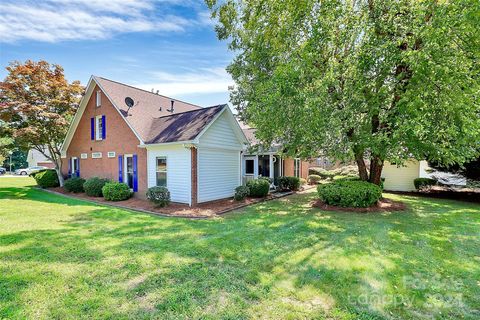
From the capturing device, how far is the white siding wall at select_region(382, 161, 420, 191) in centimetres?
1859

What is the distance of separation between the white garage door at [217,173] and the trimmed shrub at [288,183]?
4.27m

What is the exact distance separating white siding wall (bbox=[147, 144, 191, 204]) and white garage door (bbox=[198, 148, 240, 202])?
0.60 m

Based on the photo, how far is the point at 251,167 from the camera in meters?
18.4

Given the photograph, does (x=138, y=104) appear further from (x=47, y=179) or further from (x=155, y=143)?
(x=47, y=179)

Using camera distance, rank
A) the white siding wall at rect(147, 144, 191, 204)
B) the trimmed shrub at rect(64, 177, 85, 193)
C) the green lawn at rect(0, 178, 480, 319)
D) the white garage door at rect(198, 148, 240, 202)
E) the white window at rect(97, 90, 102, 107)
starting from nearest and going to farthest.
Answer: the green lawn at rect(0, 178, 480, 319), the white siding wall at rect(147, 144, 191, 204), the white garage door at rect(198, 148, 240, 202), the white window at rect(97, 90, 102, 107), the trimmed shrub at rect(64, 177, 85, 193)

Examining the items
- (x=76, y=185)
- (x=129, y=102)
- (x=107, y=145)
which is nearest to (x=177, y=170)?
(x=129, y=102)

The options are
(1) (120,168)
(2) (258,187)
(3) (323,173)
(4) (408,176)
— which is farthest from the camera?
(3) (323,173)

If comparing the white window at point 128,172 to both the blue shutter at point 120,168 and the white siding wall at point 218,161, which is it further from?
the white siding wall at point 218,161

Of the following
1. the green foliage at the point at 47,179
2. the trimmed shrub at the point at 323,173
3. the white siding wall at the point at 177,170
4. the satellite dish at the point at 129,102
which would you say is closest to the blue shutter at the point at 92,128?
the satellite dish at the point at 129,102

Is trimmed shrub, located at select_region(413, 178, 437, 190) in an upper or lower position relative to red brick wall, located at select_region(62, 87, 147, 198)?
lower

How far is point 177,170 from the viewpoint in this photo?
40.8ft

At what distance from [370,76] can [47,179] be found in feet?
73.6

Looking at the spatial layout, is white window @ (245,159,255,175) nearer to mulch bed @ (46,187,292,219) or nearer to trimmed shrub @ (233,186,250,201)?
mulch bed @ (46,187,292,219)

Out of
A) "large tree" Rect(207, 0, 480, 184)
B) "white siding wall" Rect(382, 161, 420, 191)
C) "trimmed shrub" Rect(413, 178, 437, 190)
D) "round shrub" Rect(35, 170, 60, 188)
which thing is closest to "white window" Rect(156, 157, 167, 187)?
"large tree" Rect(207, 0, 480, 184)
